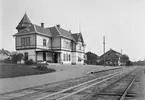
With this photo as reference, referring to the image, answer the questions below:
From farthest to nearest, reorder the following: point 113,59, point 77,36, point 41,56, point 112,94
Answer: point 113,59 < point 77,36 < point 41,56 < point 112,94

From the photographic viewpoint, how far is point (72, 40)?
47594mm

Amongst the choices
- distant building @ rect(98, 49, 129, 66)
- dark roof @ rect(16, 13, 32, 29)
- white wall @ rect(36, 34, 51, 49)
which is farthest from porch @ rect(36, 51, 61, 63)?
distant building @ rect(98, 49, 129, 66)

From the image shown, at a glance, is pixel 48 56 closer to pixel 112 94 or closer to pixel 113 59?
pixel 112 94

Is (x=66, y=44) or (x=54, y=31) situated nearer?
(x=54, y=31)

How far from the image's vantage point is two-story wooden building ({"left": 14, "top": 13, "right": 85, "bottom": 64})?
36.9 metres

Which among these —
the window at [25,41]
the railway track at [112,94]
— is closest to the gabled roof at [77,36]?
the window at [25,41]

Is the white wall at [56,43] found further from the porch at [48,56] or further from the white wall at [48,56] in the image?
the white wall at [48,56]

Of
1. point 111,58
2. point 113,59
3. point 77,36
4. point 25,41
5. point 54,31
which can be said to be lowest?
point 113,59

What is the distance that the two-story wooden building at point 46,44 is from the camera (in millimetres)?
36906

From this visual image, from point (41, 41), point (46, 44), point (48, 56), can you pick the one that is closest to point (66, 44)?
point (46, 44)

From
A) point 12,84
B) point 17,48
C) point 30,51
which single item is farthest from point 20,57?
point 12,84

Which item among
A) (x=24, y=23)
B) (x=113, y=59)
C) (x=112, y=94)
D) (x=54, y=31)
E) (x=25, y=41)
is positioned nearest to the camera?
(x=112, y=94)

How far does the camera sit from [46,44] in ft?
132

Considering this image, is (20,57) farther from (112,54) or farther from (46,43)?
(112,54)
